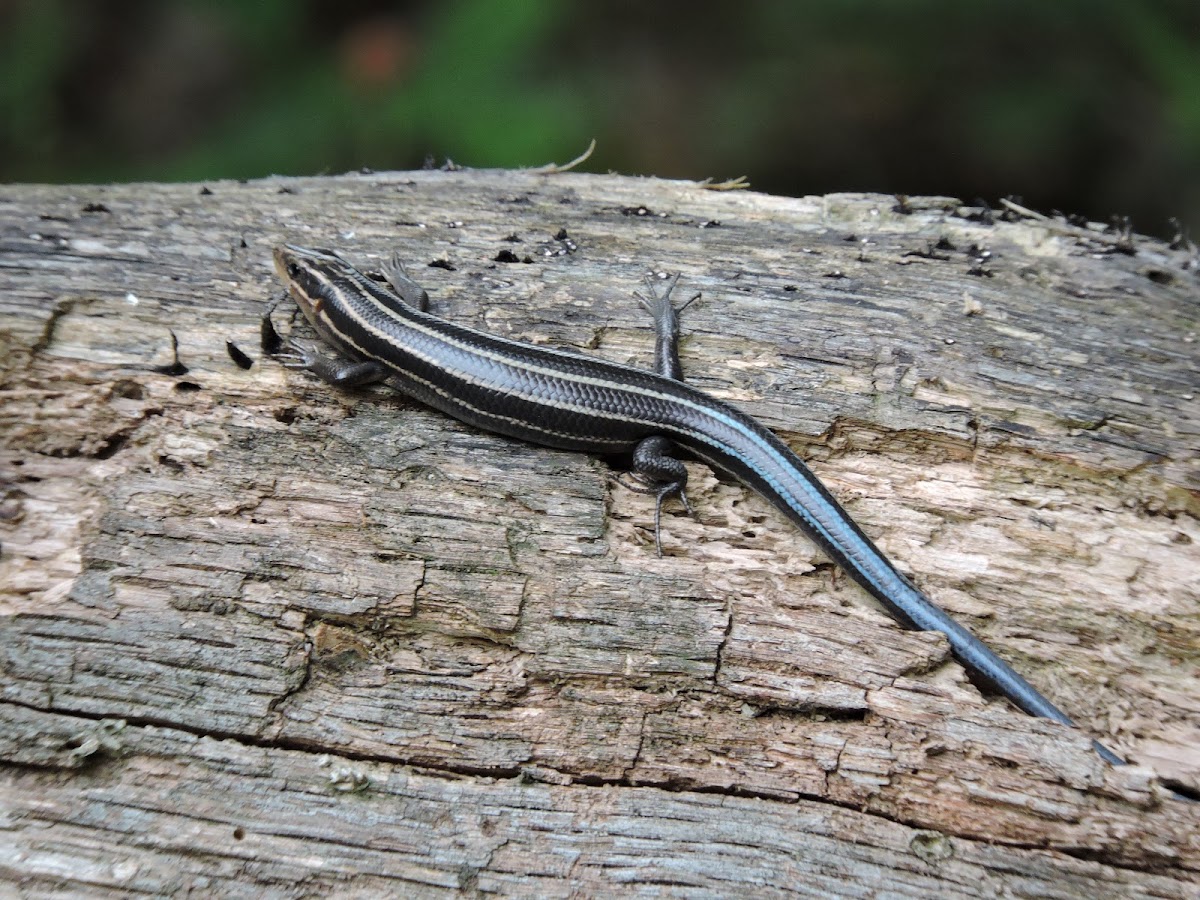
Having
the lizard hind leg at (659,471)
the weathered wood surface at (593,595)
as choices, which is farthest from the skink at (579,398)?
the weathered wood surface at (593,595)

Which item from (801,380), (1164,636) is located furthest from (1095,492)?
(801,380)

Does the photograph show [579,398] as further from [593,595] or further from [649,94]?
[649,94]

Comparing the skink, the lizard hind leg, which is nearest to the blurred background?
the skink

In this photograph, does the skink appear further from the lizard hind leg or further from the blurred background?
the blurred background

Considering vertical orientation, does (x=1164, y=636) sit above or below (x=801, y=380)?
below

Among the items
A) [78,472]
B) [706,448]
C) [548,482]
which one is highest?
[706,448]

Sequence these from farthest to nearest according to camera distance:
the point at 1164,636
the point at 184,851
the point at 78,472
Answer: the point at 78,472 → the point at 1164,636 → the point at 184,851

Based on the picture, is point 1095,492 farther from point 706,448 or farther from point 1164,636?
point 706,448

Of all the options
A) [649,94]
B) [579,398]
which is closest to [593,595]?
[579,398]
